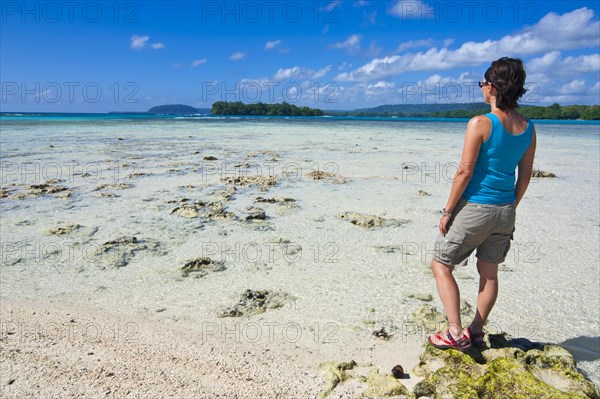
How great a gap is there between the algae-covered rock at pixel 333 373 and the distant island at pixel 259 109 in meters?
110

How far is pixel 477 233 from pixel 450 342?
30.7 inches

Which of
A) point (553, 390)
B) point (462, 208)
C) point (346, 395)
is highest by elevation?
point (462, 208)

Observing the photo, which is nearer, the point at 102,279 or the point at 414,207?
the point at 102,279

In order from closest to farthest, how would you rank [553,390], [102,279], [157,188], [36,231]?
[553,390] → [102,279] → [36,231] → [157,188]

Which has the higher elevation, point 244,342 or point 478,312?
point 478,312

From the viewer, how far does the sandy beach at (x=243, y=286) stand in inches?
116

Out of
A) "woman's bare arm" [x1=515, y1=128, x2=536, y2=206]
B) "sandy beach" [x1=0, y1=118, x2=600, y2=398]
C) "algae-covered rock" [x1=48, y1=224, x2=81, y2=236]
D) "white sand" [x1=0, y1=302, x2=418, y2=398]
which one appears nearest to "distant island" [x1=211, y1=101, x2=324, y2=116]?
"sandy beach" [x1=0, y1=118, x2=600, y2=398]

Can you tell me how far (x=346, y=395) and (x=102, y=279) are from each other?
3002 millimetres

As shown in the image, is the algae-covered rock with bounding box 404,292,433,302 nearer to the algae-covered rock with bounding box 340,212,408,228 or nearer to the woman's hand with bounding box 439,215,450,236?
the woman's hand with bounding box 439,215,450,236

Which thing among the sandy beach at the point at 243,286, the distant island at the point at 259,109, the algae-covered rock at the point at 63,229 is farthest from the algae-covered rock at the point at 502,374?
the distant island at the point at 259,109

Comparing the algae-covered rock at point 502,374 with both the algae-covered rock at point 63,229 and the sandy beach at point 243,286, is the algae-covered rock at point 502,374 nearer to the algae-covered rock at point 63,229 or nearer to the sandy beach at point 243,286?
the sandy beach at point 243,286

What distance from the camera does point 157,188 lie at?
356 inches

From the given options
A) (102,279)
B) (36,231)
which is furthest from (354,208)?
(36,231)

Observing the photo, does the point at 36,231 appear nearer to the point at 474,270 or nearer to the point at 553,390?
the point at 474,270
